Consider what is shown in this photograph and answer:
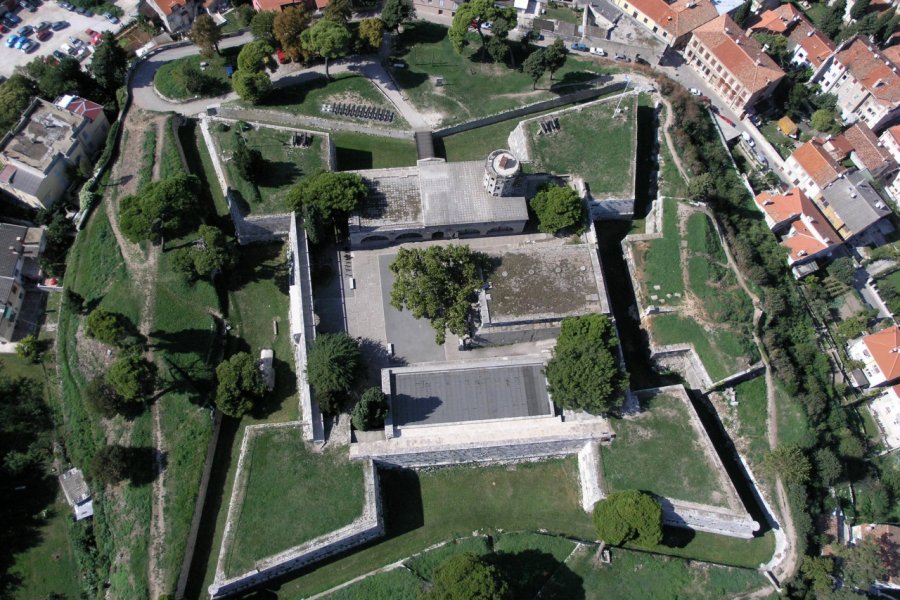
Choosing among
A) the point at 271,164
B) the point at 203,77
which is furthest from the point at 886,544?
the point at 203,77

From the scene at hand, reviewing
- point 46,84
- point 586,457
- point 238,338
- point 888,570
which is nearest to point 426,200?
point 238,338

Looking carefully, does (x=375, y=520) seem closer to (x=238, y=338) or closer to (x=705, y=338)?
(x=238, y=338)

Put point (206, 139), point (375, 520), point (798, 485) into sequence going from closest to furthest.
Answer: point (375, 520) → point (798, 485) → point (206, 139)

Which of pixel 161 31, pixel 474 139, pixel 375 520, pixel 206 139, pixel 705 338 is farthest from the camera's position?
pixel 161 31

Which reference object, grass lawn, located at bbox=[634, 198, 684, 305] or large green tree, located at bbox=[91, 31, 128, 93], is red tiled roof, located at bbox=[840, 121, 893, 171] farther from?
large green tree, located at bbox=[91, 31, 128, 93]

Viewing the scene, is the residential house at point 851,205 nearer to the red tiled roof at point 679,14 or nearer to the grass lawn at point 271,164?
the red tiled roof at point 679,14

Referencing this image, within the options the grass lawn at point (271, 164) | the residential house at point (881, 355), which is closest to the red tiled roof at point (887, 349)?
the residential house at point (881, 355)
